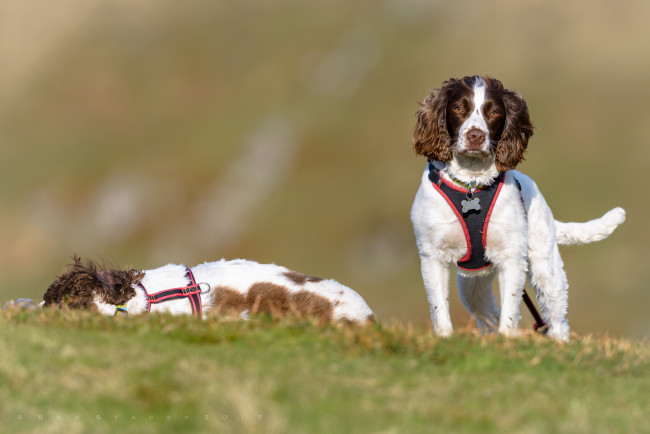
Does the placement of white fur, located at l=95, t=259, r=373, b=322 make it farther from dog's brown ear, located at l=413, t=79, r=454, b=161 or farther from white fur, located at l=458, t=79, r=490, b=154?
white fur, located at l=458, t=79, r=490, b=154

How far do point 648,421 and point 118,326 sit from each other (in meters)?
4.15

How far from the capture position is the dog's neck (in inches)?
353

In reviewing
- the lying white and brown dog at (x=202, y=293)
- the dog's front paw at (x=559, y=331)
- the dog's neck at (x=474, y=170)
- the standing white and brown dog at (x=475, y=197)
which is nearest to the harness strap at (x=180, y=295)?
the lying white and brown dog at (x=202, y=293)

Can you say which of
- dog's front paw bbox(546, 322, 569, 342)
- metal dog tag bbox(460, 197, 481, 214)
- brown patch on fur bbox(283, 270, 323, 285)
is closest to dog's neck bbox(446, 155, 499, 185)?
metal dog tag bbox(460, 197, 481, 214)

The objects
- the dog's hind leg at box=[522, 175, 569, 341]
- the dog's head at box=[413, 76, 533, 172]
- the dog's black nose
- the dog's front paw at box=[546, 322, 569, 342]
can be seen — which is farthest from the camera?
the dog's front paw at box=[546, 322, 569, 342]

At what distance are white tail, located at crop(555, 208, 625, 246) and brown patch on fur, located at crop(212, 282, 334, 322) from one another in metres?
3.29

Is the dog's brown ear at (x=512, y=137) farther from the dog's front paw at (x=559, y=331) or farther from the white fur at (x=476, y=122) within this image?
the dog's front paw at (x=559, y=331)

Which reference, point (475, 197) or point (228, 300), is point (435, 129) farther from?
point (228, 300)

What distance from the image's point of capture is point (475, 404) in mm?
5066

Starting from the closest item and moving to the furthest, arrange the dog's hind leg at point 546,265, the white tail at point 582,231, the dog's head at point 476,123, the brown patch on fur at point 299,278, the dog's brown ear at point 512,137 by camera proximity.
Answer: the dog's head at point 476,123 → the dog's brown ear at point 512,137 → the brown patch on fur at point 299,278 → the dog's hind leg at point 546,265 → the white tail at point 582,231

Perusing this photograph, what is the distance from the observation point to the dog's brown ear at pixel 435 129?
902cm

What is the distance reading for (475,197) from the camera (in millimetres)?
8828

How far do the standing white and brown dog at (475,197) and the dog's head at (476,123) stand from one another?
10 millimetres

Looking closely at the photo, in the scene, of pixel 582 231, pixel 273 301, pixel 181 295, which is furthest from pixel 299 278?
pixel 582 231
